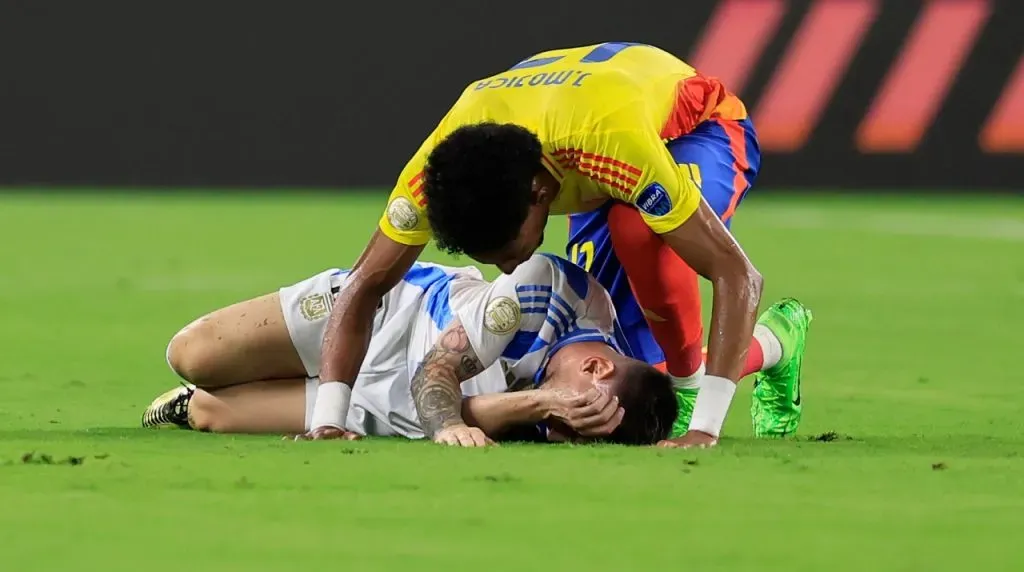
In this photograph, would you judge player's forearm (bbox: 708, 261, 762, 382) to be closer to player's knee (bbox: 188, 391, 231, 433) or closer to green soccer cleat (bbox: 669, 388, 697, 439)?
green soccer cleat (bbox: 669, 388, 697, 439)

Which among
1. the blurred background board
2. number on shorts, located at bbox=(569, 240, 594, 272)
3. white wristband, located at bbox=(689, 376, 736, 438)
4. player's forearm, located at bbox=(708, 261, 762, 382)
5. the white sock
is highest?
player's forearm, located at bbox=(708, 261, 762, 382)

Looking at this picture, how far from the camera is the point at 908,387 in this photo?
742 cm

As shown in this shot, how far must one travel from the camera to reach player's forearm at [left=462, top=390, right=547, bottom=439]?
551cm

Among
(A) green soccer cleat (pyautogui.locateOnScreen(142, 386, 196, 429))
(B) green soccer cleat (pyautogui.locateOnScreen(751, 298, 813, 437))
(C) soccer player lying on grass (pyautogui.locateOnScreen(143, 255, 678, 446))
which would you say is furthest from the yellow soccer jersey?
(A) green soccer cleat (pyautogui.locateOnScreen(142, 386, 196, 429))

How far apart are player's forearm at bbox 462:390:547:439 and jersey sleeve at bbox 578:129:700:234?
618 millimetres

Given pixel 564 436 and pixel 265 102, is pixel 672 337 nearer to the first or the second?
pixel 564 436

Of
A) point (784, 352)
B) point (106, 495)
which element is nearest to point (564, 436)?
point (784, 352)

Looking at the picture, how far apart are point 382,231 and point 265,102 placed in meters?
13.2

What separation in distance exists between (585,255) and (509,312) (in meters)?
1.08

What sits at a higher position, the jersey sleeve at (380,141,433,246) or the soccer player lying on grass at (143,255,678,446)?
the jersey sleeve at (380,141,433,246)

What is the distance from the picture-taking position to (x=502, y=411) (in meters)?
5.56

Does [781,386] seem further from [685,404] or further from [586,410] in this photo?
[586,410]

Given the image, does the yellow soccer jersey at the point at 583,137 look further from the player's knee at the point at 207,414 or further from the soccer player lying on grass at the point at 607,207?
the player's knee at the point at 207,414

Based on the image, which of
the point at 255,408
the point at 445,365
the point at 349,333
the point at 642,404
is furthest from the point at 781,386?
the point at 255,408
